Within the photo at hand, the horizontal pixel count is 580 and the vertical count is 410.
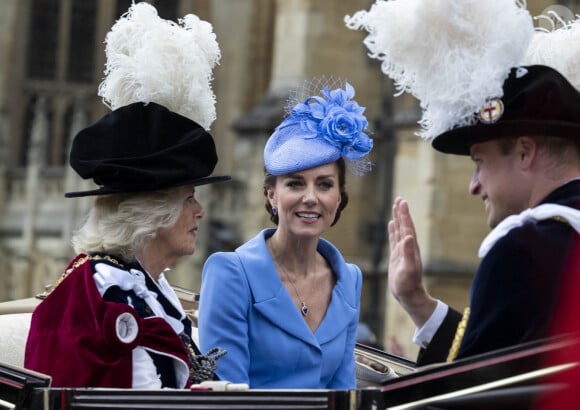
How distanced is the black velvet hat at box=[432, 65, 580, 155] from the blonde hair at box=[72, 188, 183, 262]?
37.7 inches

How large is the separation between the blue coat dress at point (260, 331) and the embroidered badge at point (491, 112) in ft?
3.81

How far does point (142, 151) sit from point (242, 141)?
15.0 metres

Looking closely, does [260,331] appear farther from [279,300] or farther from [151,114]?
[151,114]

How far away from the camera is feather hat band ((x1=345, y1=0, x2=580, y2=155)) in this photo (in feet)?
11.7

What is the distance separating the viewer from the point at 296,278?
4660 mm

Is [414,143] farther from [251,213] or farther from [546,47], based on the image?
[546,47]

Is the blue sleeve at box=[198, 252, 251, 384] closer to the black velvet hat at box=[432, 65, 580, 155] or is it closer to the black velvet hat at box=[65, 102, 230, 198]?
the black velvet hat at box=[65, 102, 230, 198]

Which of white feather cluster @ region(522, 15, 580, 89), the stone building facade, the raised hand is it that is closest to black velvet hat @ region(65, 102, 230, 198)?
the raised hand

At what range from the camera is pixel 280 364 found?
4441 millimetres

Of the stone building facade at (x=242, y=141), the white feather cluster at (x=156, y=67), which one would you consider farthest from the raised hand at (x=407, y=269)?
the stone building facade at (x=242, y=141)

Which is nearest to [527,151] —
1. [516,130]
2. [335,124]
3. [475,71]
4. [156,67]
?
[516,130]

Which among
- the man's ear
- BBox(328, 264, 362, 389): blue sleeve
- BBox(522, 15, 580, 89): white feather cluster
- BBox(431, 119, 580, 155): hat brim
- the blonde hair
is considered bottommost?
BBox(328, 264, 362, 389): blue sleeve

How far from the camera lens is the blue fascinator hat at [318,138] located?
4590 mm

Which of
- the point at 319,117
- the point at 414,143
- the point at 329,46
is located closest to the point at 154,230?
the point at 319,117
